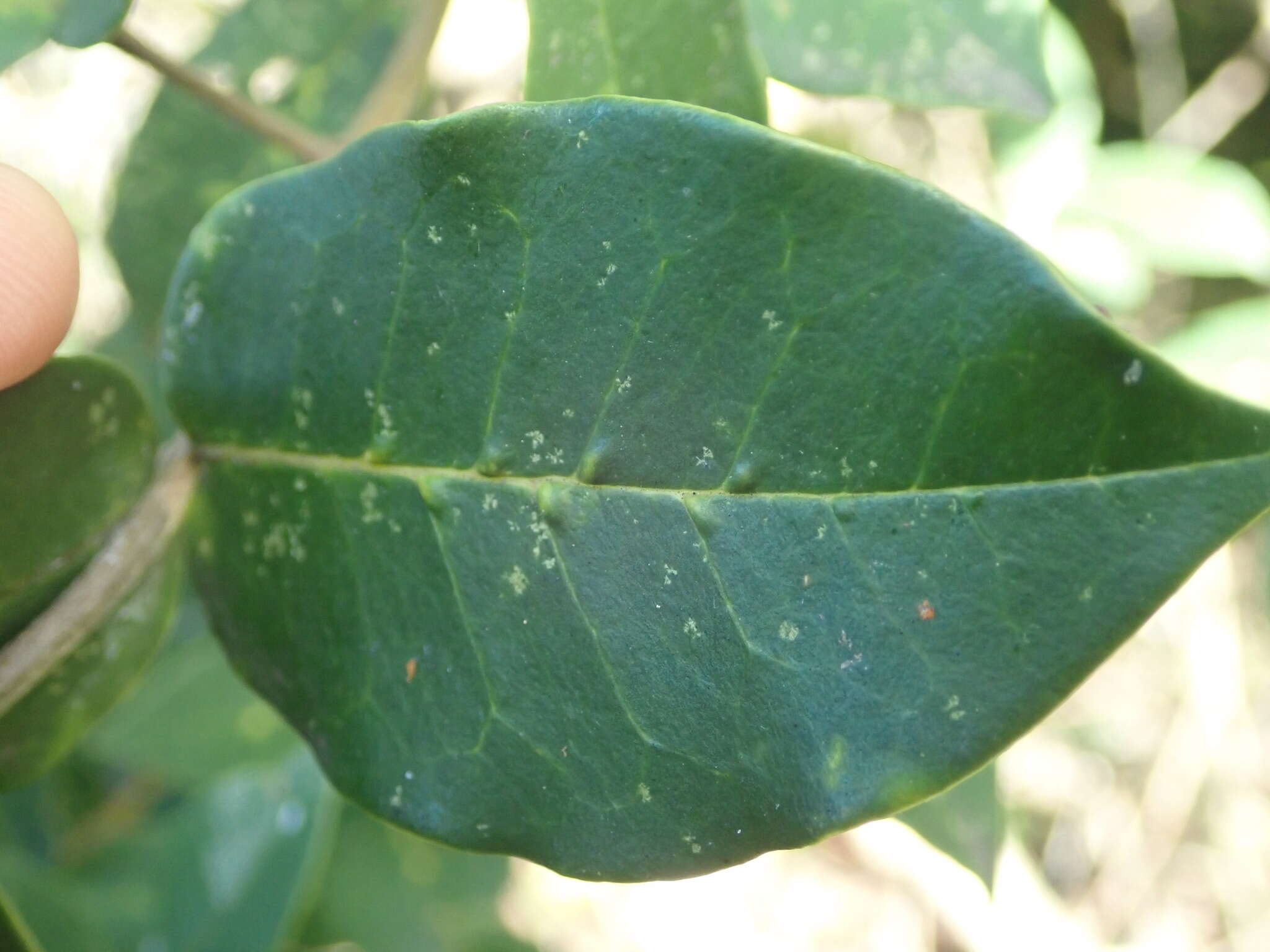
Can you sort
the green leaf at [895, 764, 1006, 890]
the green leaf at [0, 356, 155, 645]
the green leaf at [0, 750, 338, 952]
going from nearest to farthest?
1. the green leaf at [0, 356, 155, 645]
2. the green leaf at [895, 764, 1006, 890]
3. the green leaf at [0, 750, 338, 952]

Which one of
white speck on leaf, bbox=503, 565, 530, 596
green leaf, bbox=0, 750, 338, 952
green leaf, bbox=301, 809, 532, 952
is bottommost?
green leaf, bbox=301, 809, 532, 952

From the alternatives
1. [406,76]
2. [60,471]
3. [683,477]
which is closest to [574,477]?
[683,477]

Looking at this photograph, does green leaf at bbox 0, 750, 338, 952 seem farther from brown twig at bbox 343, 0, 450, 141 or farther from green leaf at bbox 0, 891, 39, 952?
brown twig at bbox 343, 0, 450, 141

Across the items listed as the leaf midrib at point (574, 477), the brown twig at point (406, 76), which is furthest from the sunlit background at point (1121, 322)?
the leaf midrib at point (574, 477)

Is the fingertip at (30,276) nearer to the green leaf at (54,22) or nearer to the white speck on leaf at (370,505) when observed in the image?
the green leaf at (54,22)

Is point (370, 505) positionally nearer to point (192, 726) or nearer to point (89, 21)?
point (89, 21)

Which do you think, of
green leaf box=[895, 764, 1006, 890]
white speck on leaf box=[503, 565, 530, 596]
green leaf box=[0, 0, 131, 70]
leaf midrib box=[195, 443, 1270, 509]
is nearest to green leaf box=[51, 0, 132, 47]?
green leaf box=[0, 0, 131, 70]

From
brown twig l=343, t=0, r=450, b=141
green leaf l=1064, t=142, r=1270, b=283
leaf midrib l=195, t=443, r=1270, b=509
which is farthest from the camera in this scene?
green leaf l=1064, t=142, r=1270, b=283
